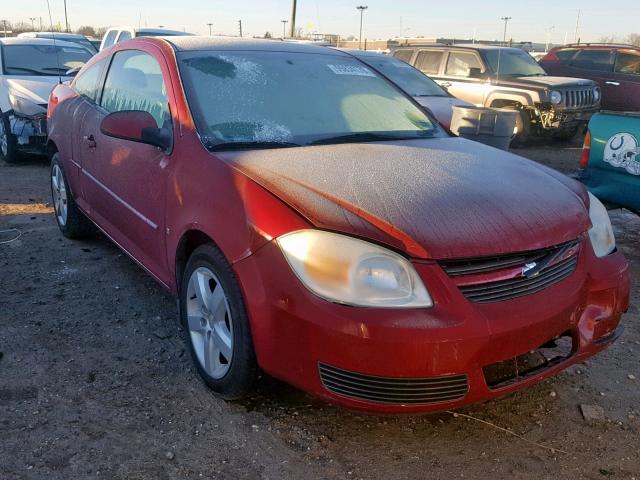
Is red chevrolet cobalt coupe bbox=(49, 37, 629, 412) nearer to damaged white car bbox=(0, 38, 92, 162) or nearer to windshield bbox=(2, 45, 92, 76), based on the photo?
damaged white car bbox=(0, 38, 92, 162)

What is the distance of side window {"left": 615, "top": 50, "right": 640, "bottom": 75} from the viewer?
1304 centimetres

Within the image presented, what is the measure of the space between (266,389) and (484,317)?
3.45ft

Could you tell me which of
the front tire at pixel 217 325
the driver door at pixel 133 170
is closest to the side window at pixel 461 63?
the driver door at pixel 133 170

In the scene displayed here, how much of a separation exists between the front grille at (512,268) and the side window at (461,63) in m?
9.66

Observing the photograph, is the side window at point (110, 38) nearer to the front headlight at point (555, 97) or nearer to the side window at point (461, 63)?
the side window at point (461, 63)

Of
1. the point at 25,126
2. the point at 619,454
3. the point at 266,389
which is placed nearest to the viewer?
the point at 619,454

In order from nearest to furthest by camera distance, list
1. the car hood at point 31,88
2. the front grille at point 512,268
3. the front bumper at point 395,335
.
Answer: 1. the front bumper at point 395,335
2. the front grille at point 512,268
3. the car hood at point 31,88

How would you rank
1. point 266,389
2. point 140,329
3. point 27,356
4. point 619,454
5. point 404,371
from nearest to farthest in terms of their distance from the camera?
point 404,371 < point 619,454 < point 266,389 < point 27,356 < point 140,329

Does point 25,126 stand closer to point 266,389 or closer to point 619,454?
point 266,389

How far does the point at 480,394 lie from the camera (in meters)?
2.25

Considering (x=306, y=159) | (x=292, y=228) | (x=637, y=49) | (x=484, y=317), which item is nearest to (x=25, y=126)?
(x=306, y=159)

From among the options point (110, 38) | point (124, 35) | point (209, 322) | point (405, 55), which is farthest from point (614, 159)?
point (110, 38)

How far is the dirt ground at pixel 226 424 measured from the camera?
2371 millimetres

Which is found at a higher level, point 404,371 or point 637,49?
point 637,49
